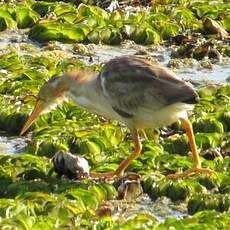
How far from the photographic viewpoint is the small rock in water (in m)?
9.12

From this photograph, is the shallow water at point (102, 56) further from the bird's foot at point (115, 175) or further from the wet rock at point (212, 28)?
the bird's foot at point (115, 175)

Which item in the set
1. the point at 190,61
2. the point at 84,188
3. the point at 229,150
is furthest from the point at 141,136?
the point at 190,61

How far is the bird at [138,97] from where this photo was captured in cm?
902

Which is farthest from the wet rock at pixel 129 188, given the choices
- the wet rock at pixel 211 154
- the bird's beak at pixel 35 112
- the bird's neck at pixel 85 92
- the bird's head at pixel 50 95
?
the bird's beak at pixel 35 112

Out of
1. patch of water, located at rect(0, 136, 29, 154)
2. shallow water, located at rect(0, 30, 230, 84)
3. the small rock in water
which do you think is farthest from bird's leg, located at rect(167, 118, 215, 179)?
shallow water, located at rect(0, 30, 230, 84)

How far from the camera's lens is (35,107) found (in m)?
9.92

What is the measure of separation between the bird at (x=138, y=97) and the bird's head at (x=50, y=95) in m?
0.20

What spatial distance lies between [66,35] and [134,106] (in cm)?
435

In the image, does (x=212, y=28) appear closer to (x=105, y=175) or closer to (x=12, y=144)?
(x=12, y=144)

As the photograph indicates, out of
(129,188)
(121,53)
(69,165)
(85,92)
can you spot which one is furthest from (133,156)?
(121,53)

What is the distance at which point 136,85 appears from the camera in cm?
917

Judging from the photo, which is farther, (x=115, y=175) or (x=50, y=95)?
(x=50, y=95)

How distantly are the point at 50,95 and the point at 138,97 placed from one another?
100 centimetres

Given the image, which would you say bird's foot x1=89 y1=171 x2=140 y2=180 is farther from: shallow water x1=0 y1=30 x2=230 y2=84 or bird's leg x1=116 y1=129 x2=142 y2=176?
shallow water x1=0 y1=30 x2=230 y2=84
